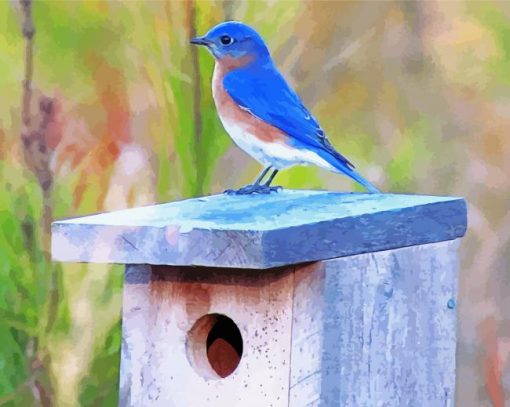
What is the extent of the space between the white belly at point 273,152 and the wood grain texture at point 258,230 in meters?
→ 0.11

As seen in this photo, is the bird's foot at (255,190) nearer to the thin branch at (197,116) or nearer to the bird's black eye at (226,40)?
the bird's black eye at (226,40)

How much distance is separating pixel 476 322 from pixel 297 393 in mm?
1821

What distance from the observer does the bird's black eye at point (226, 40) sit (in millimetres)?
2803

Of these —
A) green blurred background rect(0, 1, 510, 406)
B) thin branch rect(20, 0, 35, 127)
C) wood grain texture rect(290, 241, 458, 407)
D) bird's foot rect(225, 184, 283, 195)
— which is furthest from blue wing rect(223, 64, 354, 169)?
thin branch rect(20, 0, 35, 127)

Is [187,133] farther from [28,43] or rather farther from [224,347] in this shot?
[224,347]

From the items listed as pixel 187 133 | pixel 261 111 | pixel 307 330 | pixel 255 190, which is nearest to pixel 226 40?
pixel 261 111

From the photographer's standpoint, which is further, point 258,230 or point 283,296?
point 283,296

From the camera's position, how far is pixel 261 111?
270 centimetres

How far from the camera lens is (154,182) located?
354 cm

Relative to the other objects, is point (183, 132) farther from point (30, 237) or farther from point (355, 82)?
point (355, 82)

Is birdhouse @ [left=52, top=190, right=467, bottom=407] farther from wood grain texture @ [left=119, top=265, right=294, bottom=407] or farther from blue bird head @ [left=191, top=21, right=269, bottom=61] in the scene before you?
blue bird head @ [left=191, top=21, right=269, bottom=61]

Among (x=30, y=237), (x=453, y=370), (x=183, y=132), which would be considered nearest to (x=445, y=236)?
(x=453, y=370)

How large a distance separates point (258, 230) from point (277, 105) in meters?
0.59

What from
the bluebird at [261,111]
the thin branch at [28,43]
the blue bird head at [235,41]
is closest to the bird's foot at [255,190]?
the bluebird at [261,111]
